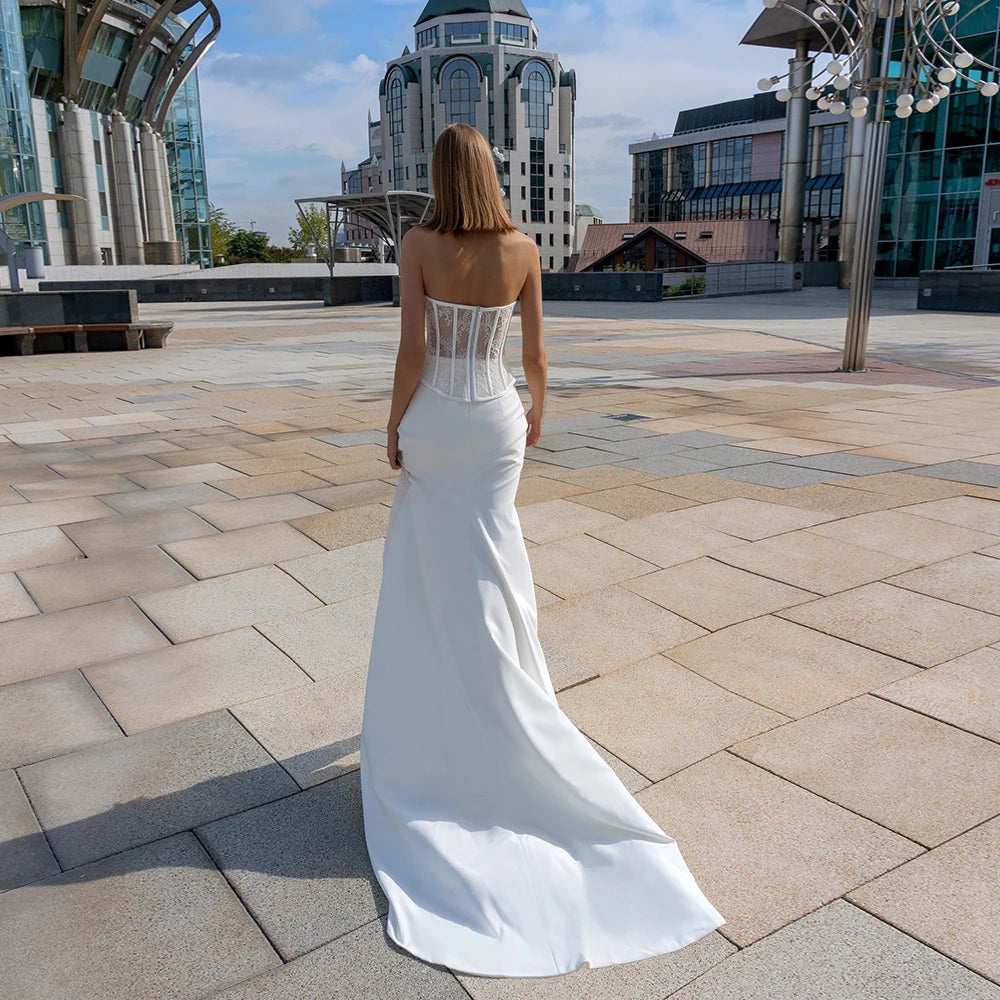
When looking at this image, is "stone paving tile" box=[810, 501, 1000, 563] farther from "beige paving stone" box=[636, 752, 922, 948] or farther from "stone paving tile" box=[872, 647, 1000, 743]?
"beige paving stone" box=[636, 752, 922, 948]

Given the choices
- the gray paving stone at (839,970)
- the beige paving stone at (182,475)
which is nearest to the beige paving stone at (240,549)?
the beige paving stone at (182,475)

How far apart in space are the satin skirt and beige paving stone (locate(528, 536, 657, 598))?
2065 millimetres

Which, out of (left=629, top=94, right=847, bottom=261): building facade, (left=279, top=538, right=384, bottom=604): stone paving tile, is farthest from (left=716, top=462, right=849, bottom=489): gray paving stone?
(left=629, top=94, right=847, bottom=261): building facade

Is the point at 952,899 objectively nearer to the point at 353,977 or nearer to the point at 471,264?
the point at 353,977

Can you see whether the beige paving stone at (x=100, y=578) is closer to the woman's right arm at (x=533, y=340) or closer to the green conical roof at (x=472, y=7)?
the woman's right arm at (x=533, y=340)

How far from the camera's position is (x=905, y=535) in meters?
5.78

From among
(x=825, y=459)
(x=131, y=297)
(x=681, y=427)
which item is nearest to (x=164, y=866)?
(x=825, y=459)

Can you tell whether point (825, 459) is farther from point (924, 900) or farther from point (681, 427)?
point (924, 900)

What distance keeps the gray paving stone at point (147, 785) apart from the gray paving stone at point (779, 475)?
4838 millimetres

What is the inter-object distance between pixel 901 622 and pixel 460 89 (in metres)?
119

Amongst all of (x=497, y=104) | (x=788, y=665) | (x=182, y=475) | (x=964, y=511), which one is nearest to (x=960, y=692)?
(x=788, y=665)

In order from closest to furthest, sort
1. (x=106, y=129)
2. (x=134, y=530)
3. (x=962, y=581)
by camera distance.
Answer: (x=962, y=581) → (x=134, y=530) → (x=106, y=129)

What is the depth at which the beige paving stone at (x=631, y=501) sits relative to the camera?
6418 millimetres

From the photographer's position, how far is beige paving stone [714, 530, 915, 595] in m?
5.03
